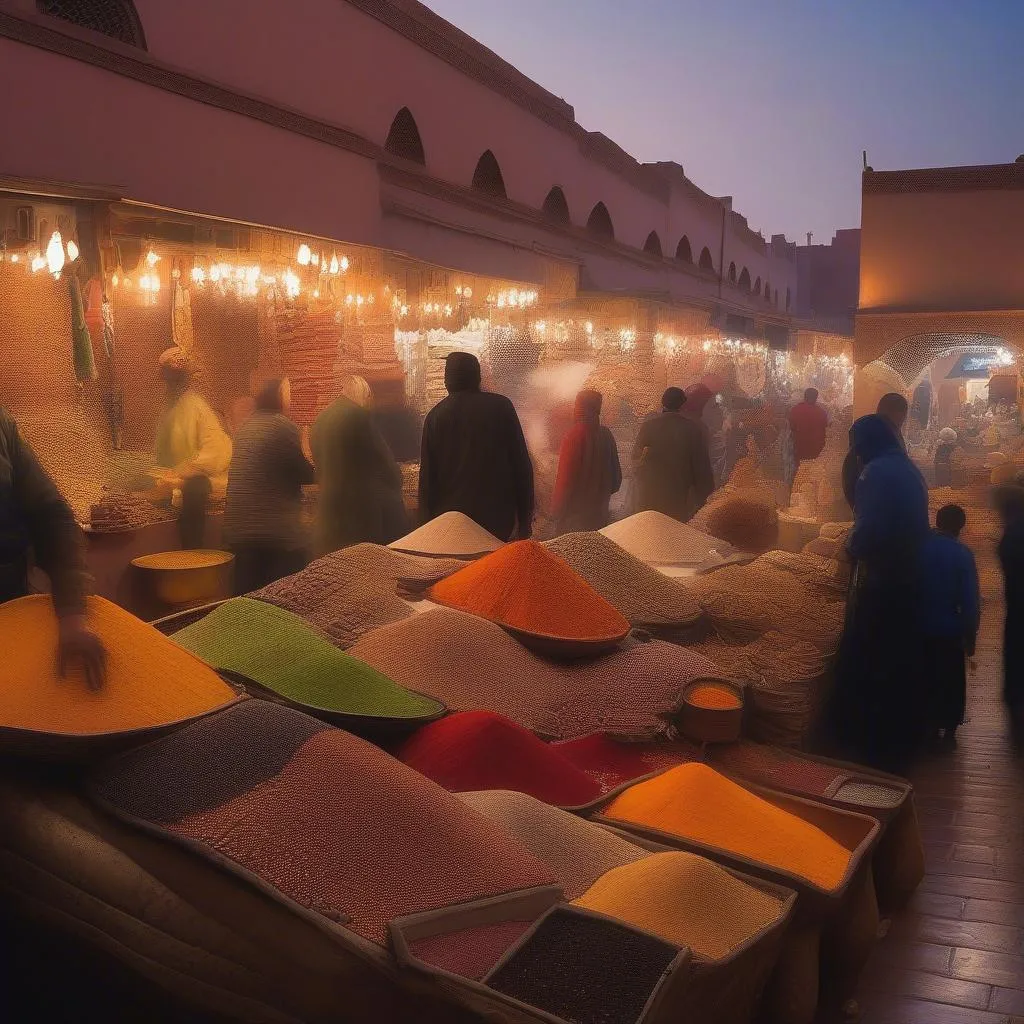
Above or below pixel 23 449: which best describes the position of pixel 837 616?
below

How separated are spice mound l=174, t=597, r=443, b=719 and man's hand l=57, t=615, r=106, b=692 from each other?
0.46 metres

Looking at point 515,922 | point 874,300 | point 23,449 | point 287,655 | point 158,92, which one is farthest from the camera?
point 874,300

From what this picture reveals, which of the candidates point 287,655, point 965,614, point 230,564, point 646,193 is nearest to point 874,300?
point 646,193

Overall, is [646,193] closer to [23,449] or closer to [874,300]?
[874,300]

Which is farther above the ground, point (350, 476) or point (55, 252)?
point (55, 252)

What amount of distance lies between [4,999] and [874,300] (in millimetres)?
11760

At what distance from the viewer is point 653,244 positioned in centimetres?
1662

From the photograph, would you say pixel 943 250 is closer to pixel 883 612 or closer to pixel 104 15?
pixel 883 612

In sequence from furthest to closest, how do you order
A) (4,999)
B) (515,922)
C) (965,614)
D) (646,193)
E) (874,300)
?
(646,193) < (874,300) < (965,614) < (4,999) < (515,922)

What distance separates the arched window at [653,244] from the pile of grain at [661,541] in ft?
39.9

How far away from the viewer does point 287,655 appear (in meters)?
2.55

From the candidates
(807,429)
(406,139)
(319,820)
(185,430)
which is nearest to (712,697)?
(319,820)

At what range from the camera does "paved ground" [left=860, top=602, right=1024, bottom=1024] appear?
2119 millimetres

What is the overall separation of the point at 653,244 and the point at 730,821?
1536 centimetres
